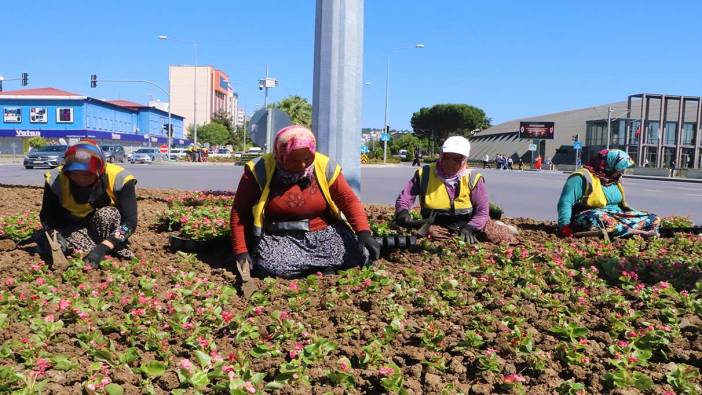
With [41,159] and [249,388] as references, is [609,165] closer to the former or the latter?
[249,388]

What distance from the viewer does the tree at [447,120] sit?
320 ft

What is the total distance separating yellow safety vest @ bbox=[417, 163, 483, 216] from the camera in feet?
18.4

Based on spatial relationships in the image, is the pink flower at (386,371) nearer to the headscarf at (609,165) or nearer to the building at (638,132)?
the headscarf at (609,165)

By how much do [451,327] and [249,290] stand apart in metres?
1.35

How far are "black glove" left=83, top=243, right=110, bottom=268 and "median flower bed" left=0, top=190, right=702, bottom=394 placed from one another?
0.09 metres

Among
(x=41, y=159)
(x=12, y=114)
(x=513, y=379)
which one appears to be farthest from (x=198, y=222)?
(x=12, y=114)

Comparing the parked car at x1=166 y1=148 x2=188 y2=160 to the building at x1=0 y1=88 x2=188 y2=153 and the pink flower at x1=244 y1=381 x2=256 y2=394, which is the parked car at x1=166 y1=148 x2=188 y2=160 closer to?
the building at x1=0 y1=88 x2=188 y2=153

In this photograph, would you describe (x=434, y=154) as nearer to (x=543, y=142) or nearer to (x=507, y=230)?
(x=543, y=142)

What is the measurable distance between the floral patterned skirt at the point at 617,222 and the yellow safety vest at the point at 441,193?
47.3 inches

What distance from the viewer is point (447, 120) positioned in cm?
9881

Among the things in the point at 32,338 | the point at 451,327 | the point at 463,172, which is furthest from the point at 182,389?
the point at 463,172

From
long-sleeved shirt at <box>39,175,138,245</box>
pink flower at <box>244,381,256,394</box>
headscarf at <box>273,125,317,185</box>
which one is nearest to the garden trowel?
headscarf at <box>273,125,317,185</box>

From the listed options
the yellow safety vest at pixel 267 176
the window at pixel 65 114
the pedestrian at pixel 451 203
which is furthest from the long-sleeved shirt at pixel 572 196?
the window at pixel 65 114

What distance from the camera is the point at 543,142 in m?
83.2
